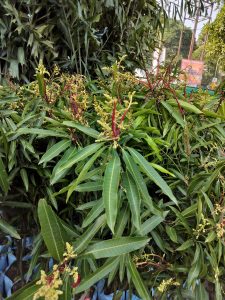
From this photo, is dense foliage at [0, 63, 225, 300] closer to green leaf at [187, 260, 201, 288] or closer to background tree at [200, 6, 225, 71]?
green leaf at [187, 260, 201, 288]

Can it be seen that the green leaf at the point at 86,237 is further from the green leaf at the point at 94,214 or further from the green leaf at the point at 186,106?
the green leaf at the point at 186,106

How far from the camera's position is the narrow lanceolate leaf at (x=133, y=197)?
665mm

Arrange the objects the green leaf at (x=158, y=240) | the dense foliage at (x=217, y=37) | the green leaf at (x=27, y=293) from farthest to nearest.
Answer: the dense foliage at (x=217, y=37) → the green leaf at (x=158, y=240) → the green leaf at (x=27, y=293)

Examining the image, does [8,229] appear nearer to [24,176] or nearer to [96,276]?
[24,176]

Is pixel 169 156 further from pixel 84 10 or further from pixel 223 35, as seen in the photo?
pixel 223 35

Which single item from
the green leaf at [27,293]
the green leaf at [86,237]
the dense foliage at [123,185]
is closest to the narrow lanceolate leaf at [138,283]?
the dense foliage at [123,185]

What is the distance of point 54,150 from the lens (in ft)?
2.67

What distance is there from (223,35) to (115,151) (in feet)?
21.6

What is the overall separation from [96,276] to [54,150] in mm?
329

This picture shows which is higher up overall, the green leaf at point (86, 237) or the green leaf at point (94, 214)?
the green leaf at point (94, 214)

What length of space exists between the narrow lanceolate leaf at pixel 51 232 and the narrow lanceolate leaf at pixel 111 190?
0.39ft

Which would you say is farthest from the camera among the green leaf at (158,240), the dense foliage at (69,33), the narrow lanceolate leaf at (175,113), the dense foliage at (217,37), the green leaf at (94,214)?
the dense foliage at (217,37)

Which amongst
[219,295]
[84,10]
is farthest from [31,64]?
[219,295]

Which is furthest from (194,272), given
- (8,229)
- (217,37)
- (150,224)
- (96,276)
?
(217,37)
